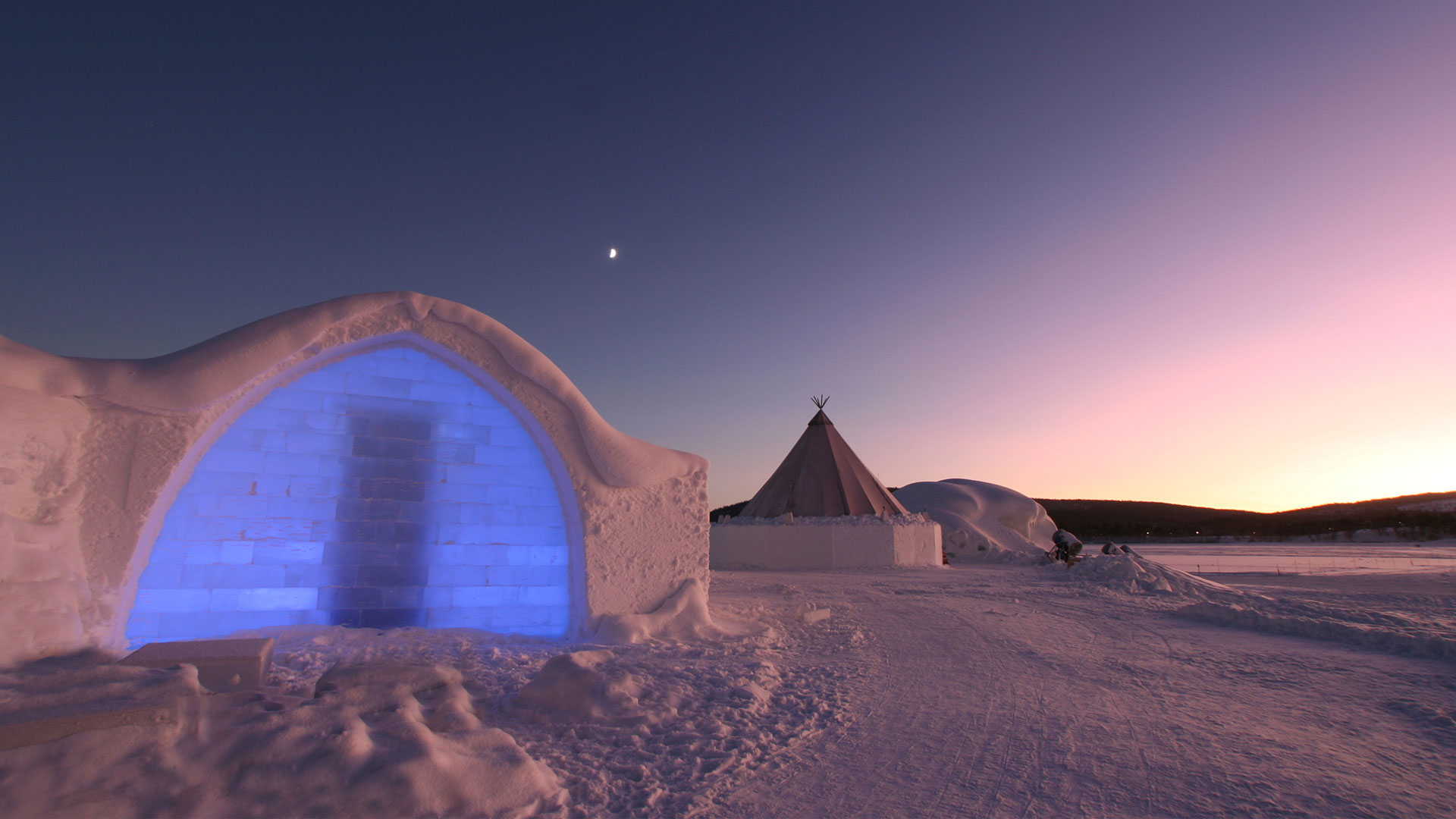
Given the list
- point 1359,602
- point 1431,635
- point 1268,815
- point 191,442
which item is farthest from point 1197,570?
point 191,442

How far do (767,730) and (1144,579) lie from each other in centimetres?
1011

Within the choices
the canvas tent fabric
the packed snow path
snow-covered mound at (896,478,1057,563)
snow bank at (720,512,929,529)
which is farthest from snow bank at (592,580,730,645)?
snow-covered mound at (896,478,1057,563)

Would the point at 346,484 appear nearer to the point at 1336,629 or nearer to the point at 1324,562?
the point at 1336,629

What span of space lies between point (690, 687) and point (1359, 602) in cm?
987

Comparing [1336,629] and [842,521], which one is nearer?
[1336,629]

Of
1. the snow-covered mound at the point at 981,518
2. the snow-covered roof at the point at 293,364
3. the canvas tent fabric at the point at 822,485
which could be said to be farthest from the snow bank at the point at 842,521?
the snow-covered roof at the point at 293,364

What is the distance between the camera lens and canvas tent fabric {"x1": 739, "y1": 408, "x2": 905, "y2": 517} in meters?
19.1

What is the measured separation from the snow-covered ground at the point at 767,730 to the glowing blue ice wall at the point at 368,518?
0.51m

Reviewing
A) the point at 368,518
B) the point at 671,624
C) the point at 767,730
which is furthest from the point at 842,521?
the point at 767,730

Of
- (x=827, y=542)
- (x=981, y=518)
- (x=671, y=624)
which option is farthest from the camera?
(x=981, y=518)

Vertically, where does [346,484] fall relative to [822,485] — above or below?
below

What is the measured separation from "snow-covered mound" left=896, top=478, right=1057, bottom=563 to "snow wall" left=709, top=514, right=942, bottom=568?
4.13 metres

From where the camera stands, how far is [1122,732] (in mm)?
3475

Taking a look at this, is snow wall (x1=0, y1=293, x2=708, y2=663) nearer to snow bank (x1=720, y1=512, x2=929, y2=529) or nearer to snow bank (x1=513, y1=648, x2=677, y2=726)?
snow bank (x1=513, y1=648, x2=677, y2=726)
